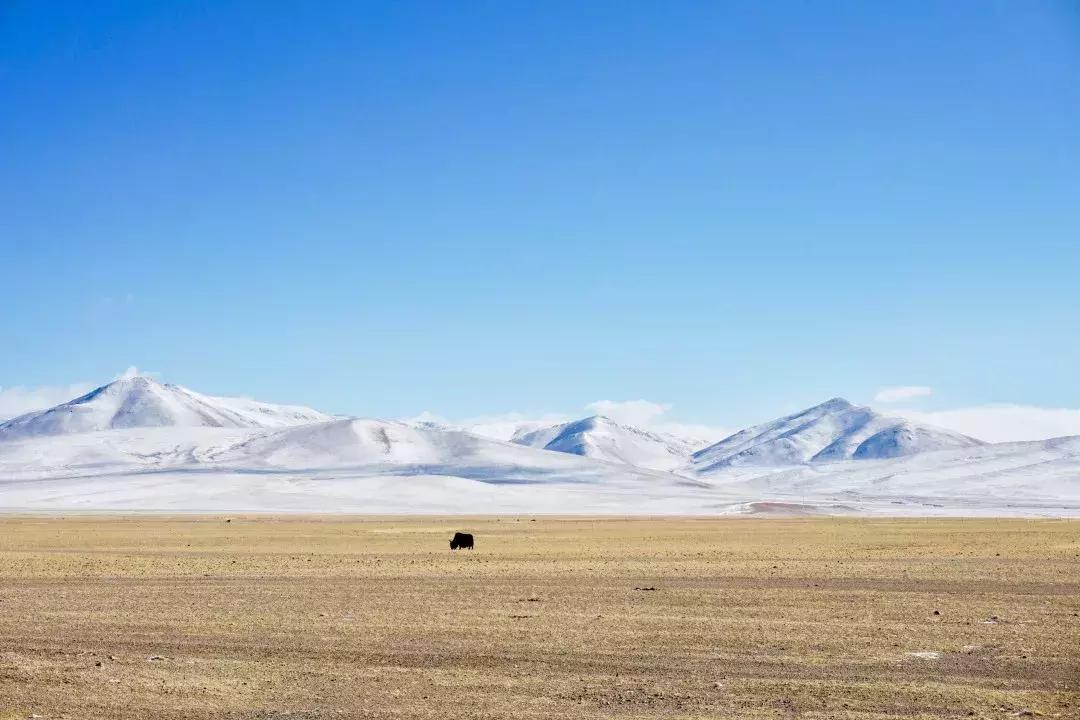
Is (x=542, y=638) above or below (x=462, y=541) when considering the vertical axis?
below

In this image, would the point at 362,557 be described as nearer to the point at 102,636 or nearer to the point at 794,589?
the point at 794,589

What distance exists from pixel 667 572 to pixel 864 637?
562 inches

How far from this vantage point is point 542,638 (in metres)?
20.1

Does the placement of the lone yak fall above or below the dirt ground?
above

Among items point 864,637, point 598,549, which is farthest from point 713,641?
point 598,549

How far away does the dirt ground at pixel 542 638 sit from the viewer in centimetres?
1484

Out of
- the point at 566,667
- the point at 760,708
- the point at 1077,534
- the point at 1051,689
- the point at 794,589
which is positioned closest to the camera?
the point at 760,708

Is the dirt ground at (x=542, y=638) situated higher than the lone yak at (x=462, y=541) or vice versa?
the lone yak at (x=462, y=541)

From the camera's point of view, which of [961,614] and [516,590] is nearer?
[961,614]

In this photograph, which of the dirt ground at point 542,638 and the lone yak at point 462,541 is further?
the lone yak at point 462,541

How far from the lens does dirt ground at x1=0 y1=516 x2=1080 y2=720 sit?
14.8 meters

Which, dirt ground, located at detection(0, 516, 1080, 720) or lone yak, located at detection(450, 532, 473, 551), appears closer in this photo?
dirt ground, located at detection(0, 516, 1080, 720)

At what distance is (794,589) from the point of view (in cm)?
2848

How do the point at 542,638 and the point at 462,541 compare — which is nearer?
the point at 542,638
